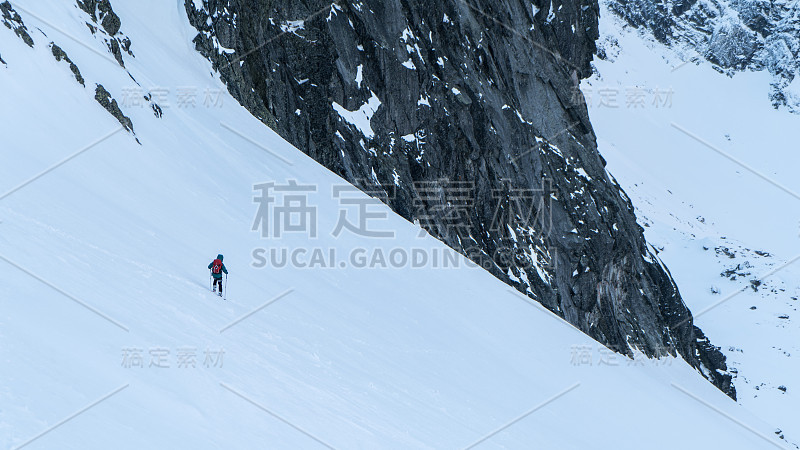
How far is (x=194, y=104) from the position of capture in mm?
24812

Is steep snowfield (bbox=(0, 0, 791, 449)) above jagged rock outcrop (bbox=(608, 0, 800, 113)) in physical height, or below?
below

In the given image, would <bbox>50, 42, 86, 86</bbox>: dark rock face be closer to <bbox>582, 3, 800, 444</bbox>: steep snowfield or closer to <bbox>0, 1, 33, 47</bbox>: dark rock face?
Answer: <bbox>0, 1, 33, 47</bbox>: dark rock face

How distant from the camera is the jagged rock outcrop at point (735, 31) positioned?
8575cm

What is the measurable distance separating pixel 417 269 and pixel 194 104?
28.6 feet

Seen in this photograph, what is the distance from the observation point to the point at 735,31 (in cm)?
8762

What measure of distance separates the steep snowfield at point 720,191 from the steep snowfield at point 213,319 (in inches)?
690

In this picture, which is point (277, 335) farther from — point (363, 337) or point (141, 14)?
point (141, 14)

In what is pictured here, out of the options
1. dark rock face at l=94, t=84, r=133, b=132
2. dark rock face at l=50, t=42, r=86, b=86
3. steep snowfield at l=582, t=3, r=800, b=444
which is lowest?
steep snowfield at l=582, t=3, r=800, b=444

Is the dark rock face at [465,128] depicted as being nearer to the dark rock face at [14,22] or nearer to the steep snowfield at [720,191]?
the dark rock face at [14,22]

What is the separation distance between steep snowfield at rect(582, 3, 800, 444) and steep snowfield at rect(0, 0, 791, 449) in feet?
57.5

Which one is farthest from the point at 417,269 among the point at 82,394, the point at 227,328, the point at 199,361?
the point at 82,394

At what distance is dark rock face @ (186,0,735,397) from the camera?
92.0ft

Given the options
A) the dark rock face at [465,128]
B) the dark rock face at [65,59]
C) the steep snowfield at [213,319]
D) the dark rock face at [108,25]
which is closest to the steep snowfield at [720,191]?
the dark rock face at [465,128]

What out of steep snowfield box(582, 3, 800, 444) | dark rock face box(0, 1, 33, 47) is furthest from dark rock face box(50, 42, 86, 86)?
steep snowfield box(582, 3, 800, 444)
